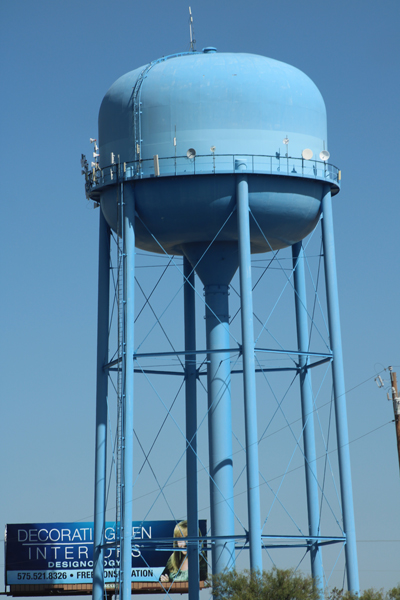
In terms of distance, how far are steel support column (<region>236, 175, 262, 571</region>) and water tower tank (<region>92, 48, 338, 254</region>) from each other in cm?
68

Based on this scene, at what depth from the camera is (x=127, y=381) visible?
99.0 feet

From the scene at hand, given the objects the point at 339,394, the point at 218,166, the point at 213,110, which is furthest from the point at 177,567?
the point at 213,110

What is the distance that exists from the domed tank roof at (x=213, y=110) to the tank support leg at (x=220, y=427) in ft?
14.5

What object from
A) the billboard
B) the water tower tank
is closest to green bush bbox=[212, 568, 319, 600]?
the water tower tank

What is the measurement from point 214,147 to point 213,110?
0.98 m

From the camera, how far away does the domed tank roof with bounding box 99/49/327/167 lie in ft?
101

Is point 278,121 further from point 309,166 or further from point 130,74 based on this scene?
point 130,74

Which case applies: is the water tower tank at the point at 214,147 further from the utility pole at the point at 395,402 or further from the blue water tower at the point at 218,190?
the utility pole at the point at 395,402

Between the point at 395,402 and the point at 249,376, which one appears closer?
the point at 395,402

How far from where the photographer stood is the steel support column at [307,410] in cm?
3219

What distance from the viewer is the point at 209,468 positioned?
32500 millimetres

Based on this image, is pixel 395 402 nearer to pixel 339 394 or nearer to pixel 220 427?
pixel 339 394

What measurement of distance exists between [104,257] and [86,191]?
1.89m

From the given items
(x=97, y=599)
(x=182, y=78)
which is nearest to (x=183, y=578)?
(x=97, y=599)
